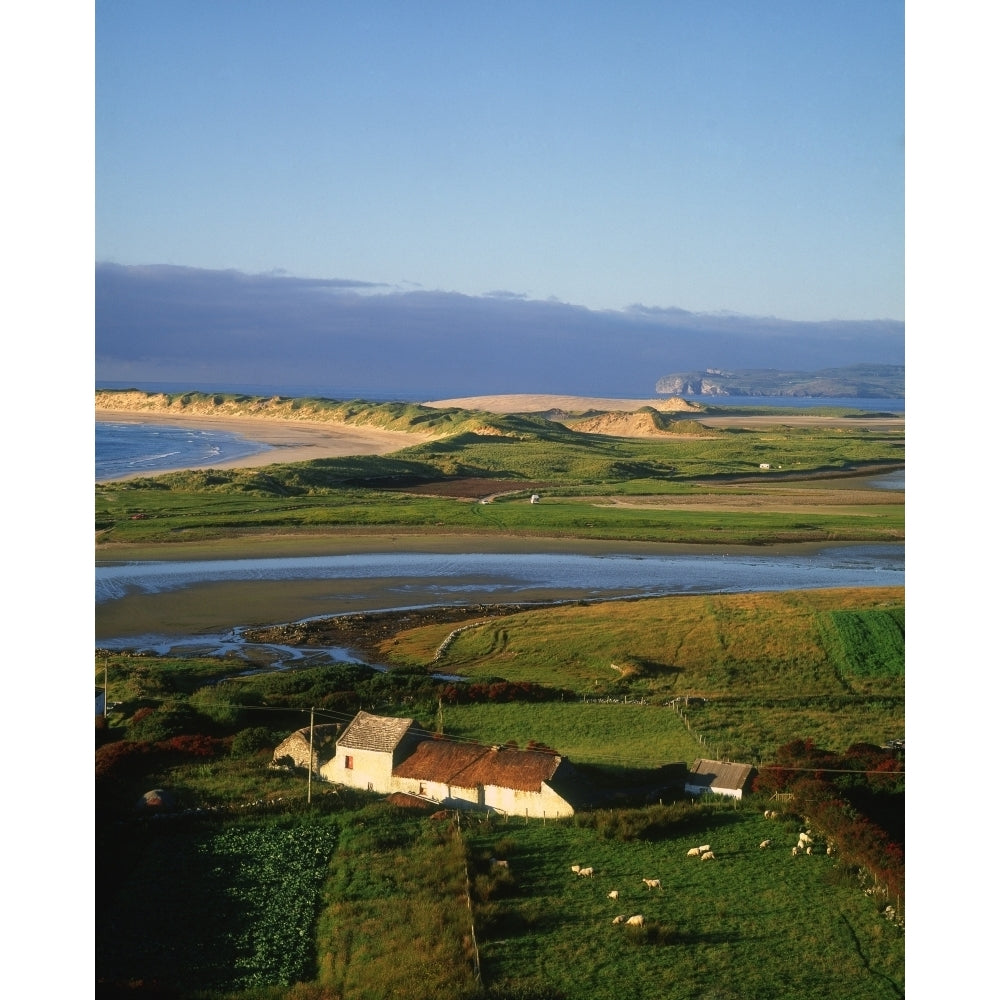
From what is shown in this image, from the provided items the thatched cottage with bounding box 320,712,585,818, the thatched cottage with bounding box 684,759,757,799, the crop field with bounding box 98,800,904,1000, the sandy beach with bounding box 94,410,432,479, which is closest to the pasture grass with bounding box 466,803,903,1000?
the crop field with bounding box 98,800,904,1000

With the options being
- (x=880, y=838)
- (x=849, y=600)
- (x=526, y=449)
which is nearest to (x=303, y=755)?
(x=880, y=838)

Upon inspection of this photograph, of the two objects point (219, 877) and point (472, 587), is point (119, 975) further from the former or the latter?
point (472, 587)

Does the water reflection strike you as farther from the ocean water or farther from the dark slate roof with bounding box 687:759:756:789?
the ocean water

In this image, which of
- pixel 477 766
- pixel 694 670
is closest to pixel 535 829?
pixel 477 766

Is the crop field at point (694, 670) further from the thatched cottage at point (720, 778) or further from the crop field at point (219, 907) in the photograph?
the crop field at point (219, 907)

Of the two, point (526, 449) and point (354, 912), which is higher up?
point (526, 449)
